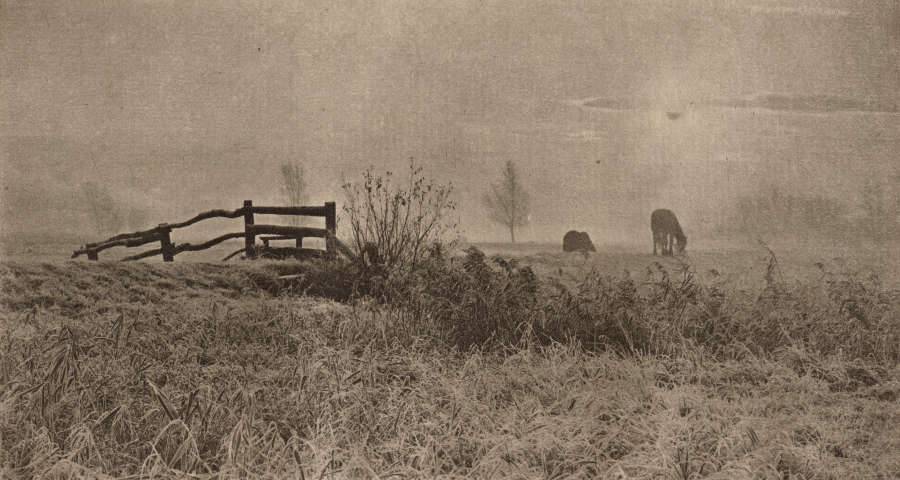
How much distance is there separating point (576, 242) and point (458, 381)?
1496cm

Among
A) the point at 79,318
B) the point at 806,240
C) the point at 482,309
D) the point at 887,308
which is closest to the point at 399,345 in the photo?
the point at 482,309

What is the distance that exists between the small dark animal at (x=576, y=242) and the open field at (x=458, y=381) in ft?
34.5

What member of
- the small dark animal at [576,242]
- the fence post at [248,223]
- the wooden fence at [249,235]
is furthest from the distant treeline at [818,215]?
the fence post at [248,223]

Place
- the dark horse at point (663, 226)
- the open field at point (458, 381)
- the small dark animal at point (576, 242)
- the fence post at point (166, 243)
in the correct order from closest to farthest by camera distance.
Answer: the open field at point (458, 381)
the fence post at point (166, 243)
the dark horse at point (663, 226)
the small dark animal at point (576, 242)

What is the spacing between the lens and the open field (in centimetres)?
385

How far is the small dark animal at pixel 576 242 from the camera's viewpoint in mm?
19234

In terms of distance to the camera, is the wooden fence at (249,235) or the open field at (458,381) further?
the wooden fence at (249,235)

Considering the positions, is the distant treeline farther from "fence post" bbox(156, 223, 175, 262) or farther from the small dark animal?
"fence post" bbox(156, 223, 175, 262)

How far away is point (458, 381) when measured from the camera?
4.93 m

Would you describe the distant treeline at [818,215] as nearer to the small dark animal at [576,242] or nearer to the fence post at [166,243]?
the small dark animal at [576,242]

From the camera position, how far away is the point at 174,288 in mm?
9086

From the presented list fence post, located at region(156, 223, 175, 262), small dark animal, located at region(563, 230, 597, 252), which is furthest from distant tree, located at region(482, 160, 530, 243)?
fence post, located at region(156, 223, 175, 262)

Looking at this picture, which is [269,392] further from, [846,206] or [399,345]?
[846,206]

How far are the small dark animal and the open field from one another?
10.5m
